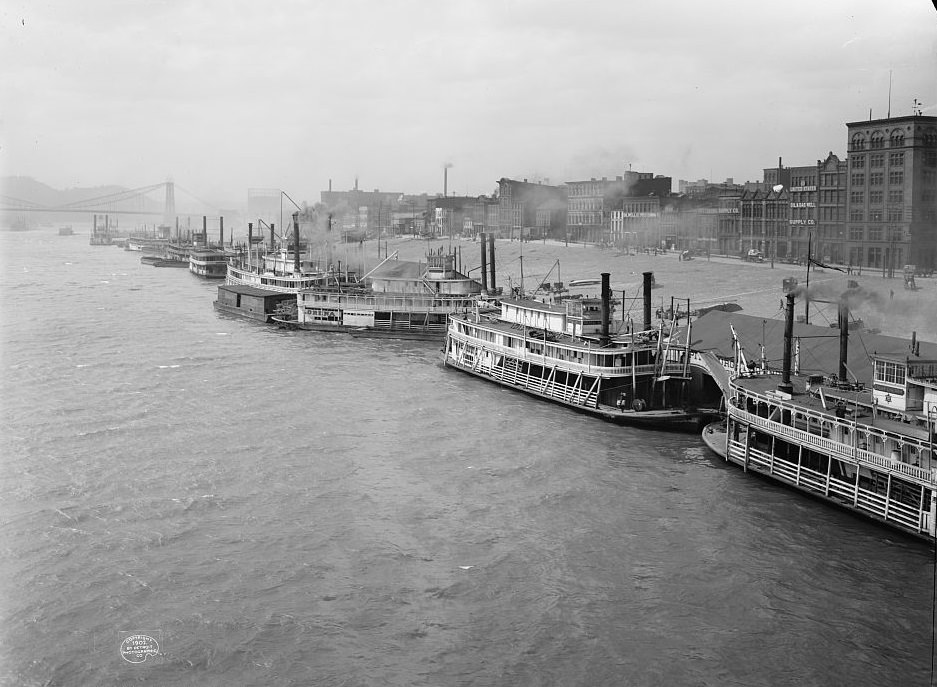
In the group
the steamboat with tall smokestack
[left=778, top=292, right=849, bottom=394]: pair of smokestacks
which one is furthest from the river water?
[left=778, top=292, right=849, bottom=394]: pair of smokestacks

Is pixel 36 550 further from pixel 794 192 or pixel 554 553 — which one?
pixel 794 192

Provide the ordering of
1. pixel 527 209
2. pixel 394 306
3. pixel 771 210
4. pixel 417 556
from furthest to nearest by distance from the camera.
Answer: pixel 527 209 < pixel 771 210 < pixel 394 306 < pixel 417 556

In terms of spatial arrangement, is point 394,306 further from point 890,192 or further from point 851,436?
point 851,436

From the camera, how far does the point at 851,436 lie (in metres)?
20.9

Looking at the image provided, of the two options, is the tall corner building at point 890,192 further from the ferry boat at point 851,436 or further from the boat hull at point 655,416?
the boat hull at point 655,416

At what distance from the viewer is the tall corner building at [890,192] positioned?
2641 cm

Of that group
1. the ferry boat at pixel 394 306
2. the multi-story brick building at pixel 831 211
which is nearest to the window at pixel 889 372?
the multi-story brick building at pixel 831 211

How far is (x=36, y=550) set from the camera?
18.0 meters

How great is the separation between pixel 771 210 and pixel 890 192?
31303 millimetres

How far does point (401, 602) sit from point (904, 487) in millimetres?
10685

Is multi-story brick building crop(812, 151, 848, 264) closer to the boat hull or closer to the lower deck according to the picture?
the boat hull

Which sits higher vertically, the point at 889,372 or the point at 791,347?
the point at 791,347

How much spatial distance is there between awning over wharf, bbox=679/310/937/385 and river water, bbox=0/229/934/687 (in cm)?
530

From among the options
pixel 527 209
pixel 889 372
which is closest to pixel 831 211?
pixel 889 372
